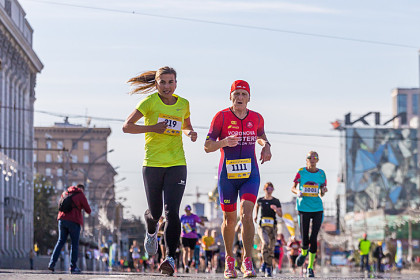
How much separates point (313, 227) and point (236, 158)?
529cm

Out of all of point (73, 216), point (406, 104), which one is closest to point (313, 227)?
point (73, 216)

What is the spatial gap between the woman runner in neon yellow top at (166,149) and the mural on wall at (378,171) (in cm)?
17495

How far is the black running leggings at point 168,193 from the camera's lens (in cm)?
1229

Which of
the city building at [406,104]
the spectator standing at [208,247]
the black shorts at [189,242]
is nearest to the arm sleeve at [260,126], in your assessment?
the black shorts at [189,242]

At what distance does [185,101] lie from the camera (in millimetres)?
12688

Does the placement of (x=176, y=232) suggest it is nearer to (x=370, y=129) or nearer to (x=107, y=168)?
(x=107, y=168)

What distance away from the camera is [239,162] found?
12516 millimetres

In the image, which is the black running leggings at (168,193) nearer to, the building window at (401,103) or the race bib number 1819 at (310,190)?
the race bib number 1819 at (310,190)

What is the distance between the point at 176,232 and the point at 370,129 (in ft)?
585

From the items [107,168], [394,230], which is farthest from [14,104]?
[107,168]

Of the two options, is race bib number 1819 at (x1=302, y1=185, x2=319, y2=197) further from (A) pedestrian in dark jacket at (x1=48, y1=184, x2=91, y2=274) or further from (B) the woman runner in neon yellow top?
(B) the woman runner in neon yellow top

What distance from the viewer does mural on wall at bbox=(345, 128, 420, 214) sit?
7347 inches

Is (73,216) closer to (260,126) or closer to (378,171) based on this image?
(260,126)

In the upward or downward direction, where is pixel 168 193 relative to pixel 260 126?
downward
